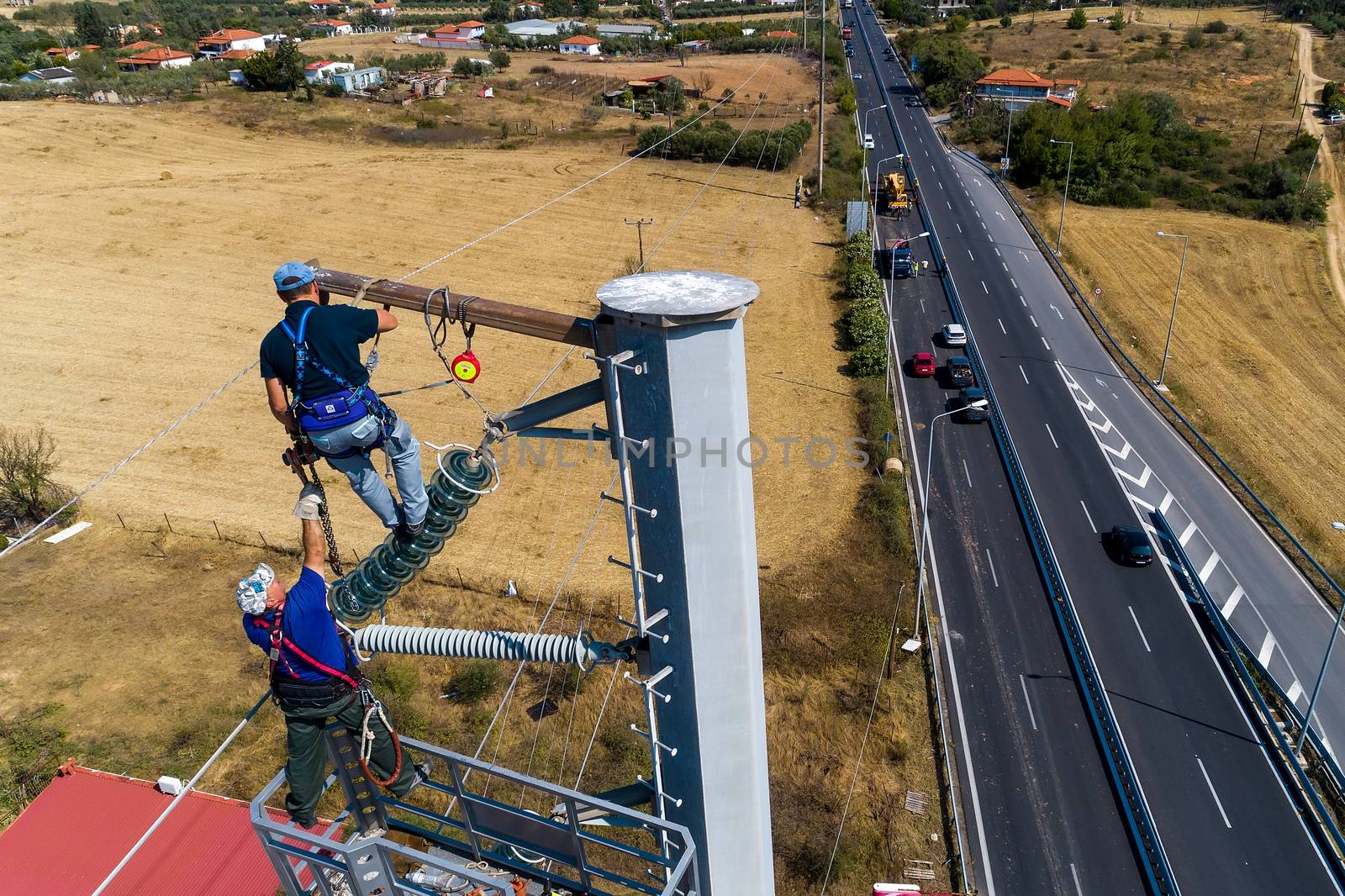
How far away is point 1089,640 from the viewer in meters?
26.8

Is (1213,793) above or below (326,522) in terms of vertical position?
below

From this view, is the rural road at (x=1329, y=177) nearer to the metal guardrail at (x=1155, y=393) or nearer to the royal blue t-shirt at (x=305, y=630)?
the metal guardrail at (x=1155, y=393)

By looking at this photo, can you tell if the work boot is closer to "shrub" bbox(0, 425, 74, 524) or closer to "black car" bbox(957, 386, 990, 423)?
"shrub" bbox(0, 425, 74, 524)

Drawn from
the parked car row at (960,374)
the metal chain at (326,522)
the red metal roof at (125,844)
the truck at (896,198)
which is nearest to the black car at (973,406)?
the parked car row at (960,374)

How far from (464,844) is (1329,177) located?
287 feet

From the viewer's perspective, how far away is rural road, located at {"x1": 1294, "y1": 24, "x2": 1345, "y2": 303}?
56062 millimetres

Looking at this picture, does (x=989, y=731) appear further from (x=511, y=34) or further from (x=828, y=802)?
(x=511, y=34)

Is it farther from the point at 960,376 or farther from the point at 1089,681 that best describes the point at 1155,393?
the point at 1089,681

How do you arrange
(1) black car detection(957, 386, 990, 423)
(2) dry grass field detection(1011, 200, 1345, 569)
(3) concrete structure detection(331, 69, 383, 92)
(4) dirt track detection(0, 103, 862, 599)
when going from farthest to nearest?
(3) concrete structure detection(331, 69, 383, 92), (1) black car detection(957, 386, 990, 423), (2) dry grass field detection(1011, 200, 1345, 569), (4) dirt track detection(0, 103, 862, 599)

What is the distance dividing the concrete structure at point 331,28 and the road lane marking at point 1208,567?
153595 millimetres

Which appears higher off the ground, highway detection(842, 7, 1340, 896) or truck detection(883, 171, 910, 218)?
truck detection(883, 171, 910, 218)

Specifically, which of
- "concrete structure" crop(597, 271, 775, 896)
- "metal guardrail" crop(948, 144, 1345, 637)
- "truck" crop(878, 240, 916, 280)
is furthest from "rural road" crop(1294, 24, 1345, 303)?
"concrete structure" crop(597, 271, 775, 896)

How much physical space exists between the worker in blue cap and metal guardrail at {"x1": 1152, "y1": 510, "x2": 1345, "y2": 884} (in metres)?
23.7

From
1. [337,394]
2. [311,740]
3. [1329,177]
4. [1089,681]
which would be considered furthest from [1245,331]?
[311,740]
